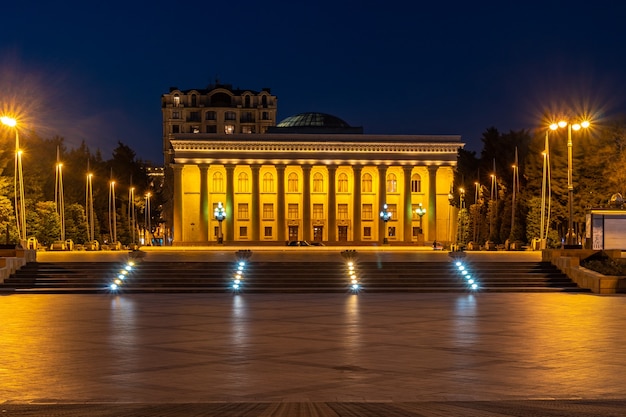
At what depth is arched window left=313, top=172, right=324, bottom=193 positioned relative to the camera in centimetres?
13275

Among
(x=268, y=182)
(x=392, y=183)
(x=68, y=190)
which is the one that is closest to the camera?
(x=68, y=190)

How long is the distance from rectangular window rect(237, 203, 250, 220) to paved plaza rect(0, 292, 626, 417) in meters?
101

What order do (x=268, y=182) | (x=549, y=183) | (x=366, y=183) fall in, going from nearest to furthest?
(x=549, y=183) < (x=268, y=182) < (x=366, y=183)

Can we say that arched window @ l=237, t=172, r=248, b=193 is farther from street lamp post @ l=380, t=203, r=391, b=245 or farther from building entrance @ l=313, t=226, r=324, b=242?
street lamp post @ l=380, t=203, r=391, b=245

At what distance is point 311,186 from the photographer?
131375 mm

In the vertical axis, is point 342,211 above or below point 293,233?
above

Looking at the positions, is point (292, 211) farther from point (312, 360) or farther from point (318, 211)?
point (312, 360)

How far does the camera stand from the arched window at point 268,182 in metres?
132

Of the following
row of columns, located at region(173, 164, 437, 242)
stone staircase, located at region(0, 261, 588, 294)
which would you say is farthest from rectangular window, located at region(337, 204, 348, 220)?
stone staircase, located at region(0, 261, 588, 294)

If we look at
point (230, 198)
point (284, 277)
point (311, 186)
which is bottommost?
point (284, 277)

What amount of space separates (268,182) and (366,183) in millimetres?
14208

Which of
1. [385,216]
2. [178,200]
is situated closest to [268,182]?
[178,200]

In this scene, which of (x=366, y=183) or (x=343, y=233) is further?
(x=366, y=183)

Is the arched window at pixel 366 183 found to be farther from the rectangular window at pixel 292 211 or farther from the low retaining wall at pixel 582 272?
the low retaining wall at pixel 582 272
